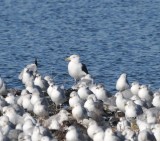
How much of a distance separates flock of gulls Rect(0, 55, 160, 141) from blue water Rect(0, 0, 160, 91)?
7000mm

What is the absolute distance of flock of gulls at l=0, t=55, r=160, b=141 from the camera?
19.7 metres

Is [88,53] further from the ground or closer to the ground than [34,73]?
closer to the ground

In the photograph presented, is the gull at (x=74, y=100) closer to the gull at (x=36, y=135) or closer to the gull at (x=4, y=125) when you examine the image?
the gull at (x=4, y=125)

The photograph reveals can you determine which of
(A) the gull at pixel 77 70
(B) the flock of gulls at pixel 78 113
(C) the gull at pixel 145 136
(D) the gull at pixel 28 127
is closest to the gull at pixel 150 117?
(B) the flock of gulls at pixel 78 113

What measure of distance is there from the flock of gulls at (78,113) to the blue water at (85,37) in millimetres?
7000

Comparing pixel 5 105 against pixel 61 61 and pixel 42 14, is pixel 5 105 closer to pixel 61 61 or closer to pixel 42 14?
pixel 61 61

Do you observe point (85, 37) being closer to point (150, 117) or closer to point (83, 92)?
point (83, 92)

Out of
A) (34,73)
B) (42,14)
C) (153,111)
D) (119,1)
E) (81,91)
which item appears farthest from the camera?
(119,1)

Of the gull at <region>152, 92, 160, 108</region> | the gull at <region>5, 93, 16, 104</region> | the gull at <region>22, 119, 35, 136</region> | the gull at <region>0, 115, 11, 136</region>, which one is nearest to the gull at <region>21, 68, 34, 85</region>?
the gull at <region>5, 93, 16, 104</region>

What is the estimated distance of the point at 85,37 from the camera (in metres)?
43.8

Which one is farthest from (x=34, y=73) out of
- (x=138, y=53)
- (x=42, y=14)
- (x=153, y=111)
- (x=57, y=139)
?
(x=42, y=14)

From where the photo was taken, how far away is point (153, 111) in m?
22.7

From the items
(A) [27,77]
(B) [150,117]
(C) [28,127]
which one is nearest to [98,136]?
(C) [28,127]

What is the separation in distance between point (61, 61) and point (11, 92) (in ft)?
37.9
